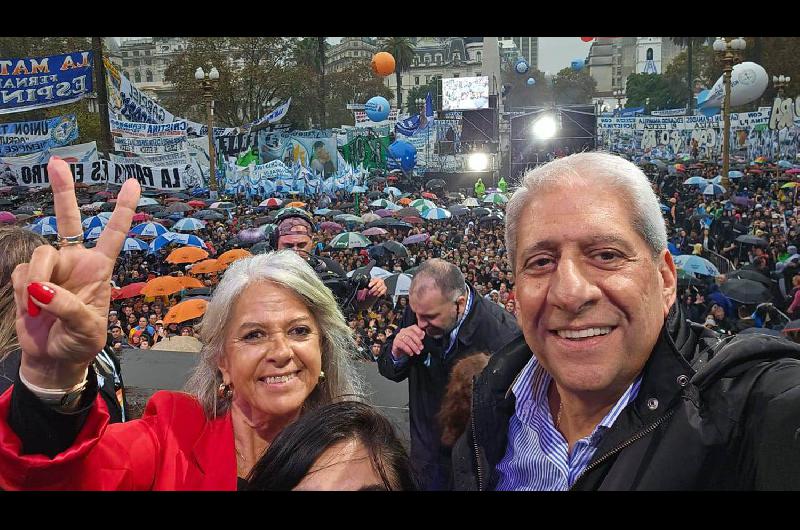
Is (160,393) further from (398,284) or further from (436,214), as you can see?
(436,214)

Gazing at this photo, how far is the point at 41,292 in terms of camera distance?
110 centimetres

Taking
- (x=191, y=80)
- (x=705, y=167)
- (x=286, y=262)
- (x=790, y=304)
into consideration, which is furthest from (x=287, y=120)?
(x=286, y=262)

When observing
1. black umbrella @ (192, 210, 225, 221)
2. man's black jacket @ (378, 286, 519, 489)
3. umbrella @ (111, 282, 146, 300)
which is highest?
man's black jacket @ (378, 286, 519, 489)

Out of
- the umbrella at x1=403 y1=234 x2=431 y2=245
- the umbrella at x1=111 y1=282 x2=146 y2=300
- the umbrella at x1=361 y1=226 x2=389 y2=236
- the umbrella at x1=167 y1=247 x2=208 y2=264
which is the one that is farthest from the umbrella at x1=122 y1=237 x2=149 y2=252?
the umbrella at x1=403 y1=234 x2=431 y2=245

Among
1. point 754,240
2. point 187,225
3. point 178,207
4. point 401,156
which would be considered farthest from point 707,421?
point 401,156

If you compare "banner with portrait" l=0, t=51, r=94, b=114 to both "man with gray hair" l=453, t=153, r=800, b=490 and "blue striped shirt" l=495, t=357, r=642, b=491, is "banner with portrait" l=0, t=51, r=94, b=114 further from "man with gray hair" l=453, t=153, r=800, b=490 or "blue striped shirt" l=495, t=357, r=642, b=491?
"man with gray hair" l=453, t=153, r=800, b=490

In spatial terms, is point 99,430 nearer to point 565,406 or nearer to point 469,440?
point 469,440

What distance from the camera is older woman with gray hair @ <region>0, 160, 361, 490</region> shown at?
1140 millimetres

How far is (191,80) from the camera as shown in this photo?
29609mm

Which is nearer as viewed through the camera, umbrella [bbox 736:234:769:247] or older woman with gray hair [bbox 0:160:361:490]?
older woman with gray hair [bbox 0:160:361:490]

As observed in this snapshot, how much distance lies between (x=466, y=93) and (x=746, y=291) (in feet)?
121

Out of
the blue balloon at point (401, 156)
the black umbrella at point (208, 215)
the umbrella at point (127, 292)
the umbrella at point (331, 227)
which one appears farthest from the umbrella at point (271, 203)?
the blue balloon at point (401, 156)

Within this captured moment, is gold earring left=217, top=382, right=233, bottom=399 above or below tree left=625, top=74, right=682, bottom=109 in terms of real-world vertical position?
below

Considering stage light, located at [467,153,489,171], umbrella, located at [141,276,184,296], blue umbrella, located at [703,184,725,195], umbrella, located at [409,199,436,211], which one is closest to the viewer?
umbrella, located at [141,276,184,296]
